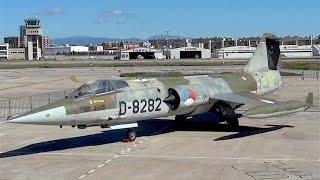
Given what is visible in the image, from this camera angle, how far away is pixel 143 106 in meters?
19.0

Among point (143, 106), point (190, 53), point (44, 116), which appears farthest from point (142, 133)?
point (190, 53)

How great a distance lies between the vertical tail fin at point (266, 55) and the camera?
25.8 metres

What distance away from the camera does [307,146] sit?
17594 mm

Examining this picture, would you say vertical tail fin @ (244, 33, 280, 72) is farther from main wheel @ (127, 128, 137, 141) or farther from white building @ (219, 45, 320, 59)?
white building @ (219, 45, 320, 59)

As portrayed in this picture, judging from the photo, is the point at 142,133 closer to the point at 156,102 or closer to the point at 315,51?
the point at 156,102

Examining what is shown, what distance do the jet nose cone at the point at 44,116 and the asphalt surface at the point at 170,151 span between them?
49.7 inches

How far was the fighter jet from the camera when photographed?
56.2ft

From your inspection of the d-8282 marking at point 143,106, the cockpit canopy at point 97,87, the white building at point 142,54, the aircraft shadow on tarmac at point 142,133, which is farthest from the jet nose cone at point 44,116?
the white building at point 142,54

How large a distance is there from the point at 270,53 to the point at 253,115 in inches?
323

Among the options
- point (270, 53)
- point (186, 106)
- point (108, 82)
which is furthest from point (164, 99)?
point (270, 53)

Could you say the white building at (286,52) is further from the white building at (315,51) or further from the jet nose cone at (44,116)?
the jet nose cone at (44,116)

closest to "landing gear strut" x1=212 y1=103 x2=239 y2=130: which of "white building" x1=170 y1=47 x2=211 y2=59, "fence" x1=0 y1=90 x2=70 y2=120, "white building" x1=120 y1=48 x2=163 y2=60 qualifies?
"fence" x1=0 y1=90 x2=70 y2=120

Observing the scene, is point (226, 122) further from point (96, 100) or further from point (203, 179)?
point (203, 179)

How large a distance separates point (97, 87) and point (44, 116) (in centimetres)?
252
